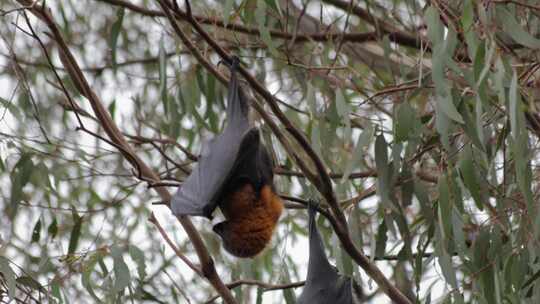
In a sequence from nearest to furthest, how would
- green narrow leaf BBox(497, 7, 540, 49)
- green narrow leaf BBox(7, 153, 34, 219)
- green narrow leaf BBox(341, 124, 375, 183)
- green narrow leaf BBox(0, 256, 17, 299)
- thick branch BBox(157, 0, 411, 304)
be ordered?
1. thick branch BBox(157, 0, 411, 304)
2. green narrow leaf BBox(497, 7, 540, 49)
3. green narrow leaf BBox(341, 124, 375, 183)
4. green narrow leaf BBox(0, 256, 17, 299)
5. green narrow leaf BBox(7, 153, 34, 219)

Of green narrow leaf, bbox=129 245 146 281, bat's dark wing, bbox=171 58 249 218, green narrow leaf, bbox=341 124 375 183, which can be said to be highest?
bat's dark wing, bbox=171 58 249 218

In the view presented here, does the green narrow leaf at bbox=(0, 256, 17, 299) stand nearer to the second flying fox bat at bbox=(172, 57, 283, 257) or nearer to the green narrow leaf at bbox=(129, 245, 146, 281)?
the green narrow leaf at bbox=(129, 245, 146, 281)

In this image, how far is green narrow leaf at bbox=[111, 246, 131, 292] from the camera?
3.78 metres

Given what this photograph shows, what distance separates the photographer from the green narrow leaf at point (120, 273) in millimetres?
3781

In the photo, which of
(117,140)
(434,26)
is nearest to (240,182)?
(117,140)

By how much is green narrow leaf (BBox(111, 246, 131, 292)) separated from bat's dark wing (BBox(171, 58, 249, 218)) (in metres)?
0.37

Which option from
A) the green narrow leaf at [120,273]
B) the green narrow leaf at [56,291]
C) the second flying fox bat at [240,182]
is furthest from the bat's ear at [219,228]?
the green narrow leaf at [56,291]

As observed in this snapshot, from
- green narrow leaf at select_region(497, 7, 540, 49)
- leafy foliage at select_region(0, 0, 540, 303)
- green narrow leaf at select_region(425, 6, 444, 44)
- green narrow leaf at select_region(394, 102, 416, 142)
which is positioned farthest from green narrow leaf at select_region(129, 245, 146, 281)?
green narrow leaf at select_region(497, 7, 540, 49)

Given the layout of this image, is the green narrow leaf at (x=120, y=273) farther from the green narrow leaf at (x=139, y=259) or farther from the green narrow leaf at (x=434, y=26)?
the green narrow leaf at (x=434, y=26)

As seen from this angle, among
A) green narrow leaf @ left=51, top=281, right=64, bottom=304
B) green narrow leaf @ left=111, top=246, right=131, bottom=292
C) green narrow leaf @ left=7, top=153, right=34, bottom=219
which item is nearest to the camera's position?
green narrow leaf @ left=111, top=246, right=131, bottom=292

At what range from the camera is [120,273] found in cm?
380

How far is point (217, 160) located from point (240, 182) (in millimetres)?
208

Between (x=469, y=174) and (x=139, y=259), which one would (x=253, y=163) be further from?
(x=469, y=174)

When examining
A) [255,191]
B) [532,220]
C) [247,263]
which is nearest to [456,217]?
Answer: [532,220]
